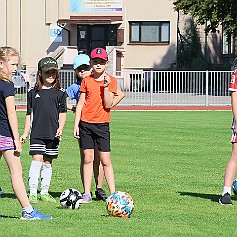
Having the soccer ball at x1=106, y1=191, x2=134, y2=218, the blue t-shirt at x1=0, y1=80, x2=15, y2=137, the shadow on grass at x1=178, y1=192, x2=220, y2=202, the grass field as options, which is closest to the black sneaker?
the grass field

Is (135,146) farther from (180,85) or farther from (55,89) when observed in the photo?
(180,85)

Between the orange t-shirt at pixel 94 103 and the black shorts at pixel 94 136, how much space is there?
0.07 meters

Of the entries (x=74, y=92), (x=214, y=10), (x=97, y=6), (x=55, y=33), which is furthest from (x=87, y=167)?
(x=55, y=33)

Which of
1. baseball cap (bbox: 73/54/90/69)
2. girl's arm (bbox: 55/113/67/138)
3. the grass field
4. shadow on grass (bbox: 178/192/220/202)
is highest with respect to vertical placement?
baseball cap (bbox: 73/54/90/69)

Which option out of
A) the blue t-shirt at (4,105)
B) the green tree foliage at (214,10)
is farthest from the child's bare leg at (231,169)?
the green tree foliage at (214,10)

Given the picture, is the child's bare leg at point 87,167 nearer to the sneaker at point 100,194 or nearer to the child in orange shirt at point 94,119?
the child in orange shirt at point 94,119

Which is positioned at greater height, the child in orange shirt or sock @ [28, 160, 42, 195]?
the child in orange shirt

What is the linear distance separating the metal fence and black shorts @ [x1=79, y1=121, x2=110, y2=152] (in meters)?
27.1

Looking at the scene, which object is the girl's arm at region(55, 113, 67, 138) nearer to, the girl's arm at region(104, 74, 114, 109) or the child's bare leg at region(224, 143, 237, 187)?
the girl's arm at region(104, 74, 114, 109)

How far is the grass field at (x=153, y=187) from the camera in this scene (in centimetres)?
923

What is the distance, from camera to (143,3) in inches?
2127

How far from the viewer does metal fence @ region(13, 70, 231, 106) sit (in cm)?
3906

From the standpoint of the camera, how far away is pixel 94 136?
11367 millimetres

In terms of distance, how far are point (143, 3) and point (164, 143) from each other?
35.2 meters
